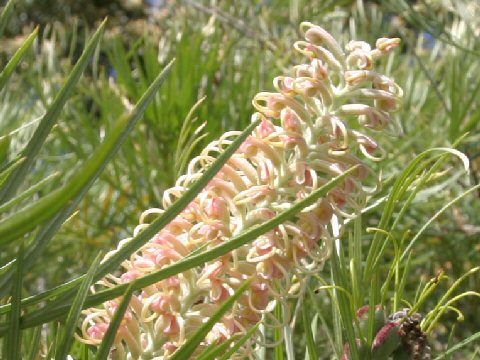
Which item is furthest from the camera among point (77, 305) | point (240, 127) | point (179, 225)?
point (240, 127)

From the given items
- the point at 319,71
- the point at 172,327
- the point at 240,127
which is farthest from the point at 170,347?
the point at 240,127

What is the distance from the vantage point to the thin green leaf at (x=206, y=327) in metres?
0.24

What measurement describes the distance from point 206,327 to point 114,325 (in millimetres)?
27

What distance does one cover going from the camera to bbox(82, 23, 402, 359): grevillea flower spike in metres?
0.33

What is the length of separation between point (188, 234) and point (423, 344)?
101mm

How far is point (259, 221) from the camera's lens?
33 centimetres

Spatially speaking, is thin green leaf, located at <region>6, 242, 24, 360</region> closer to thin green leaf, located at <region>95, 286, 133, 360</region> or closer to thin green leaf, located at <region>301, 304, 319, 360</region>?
thin green leaf, located at <region>95, 286, 133, 360</region>

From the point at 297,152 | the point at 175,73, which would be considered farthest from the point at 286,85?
the point at 175,73

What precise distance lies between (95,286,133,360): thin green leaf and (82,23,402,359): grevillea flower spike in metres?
0.06

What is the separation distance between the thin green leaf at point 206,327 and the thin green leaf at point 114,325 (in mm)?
19

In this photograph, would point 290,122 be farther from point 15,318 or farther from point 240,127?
point 240,127

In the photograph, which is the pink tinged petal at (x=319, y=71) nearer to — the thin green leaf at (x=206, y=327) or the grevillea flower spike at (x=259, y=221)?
the grevillea flower spike at (x=259, y=221)

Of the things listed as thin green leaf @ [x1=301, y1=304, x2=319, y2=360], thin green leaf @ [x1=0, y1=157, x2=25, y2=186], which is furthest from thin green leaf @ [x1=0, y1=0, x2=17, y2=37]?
thin green leaf @ [x1=301, y1=304, x2=319, y2=360]

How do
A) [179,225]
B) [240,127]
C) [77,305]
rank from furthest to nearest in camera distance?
[240,127] → [179,225] → [77,305]
